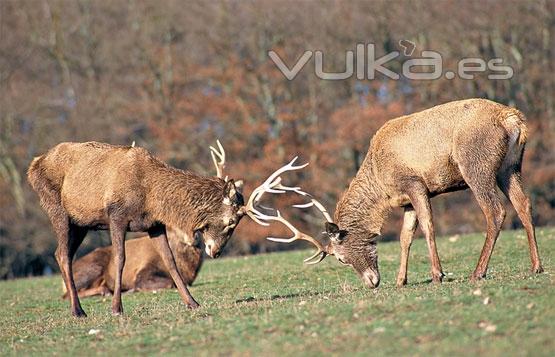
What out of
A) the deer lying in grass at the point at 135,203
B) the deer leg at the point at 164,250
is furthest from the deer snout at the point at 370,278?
the deer leg at the point at 164,250

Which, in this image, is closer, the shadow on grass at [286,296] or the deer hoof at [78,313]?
the shadow on grass at [286,296]

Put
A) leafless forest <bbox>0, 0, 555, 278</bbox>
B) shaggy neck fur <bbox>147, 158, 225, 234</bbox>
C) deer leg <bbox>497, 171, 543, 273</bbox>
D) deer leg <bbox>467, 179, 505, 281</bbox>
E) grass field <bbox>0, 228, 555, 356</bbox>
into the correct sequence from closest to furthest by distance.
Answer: grass field <bbox>0, 228, 555, 356</bbox> < deer leg <bbox>467, 179, 505, 281</bbox> < deer leg <bbox>497, 171, 543, 273</bbox> < shaggy neck fur <bbox>147, 158, 225, 234</bbox> < leafless forest <bbox>0, 0, 555, 278</bbox>

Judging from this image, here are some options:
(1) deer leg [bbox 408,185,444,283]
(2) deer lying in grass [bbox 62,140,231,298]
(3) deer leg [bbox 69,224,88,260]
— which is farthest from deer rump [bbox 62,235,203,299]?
(1) deer leg [bbox 408,185,444,283]

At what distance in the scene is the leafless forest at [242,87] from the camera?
120 feet

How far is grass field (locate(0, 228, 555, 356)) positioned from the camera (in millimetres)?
8617

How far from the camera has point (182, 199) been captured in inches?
523

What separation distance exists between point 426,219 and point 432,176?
1.84 feet

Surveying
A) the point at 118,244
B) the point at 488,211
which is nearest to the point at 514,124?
the point at 488,211

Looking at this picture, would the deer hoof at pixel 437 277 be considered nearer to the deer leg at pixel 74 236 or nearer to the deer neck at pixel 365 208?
the deer neck at pixel 365 208

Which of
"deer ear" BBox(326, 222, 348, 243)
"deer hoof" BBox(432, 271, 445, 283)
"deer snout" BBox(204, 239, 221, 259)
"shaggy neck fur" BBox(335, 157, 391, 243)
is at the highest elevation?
"shaggy neck fur" BBox(335, 157, 391, 243)

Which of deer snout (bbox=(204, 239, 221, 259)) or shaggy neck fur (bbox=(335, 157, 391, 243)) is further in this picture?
shaggy neck fur (bbox=(335, 157, 391, 243))

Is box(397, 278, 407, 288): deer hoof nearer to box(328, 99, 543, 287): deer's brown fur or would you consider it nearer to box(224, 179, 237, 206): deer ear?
box(328, 99, 543, 287): deer's brown fur

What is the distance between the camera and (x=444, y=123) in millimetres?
12891

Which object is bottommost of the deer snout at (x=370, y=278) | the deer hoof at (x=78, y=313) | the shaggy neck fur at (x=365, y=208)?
the deer hoof at (x=78, y=313)
